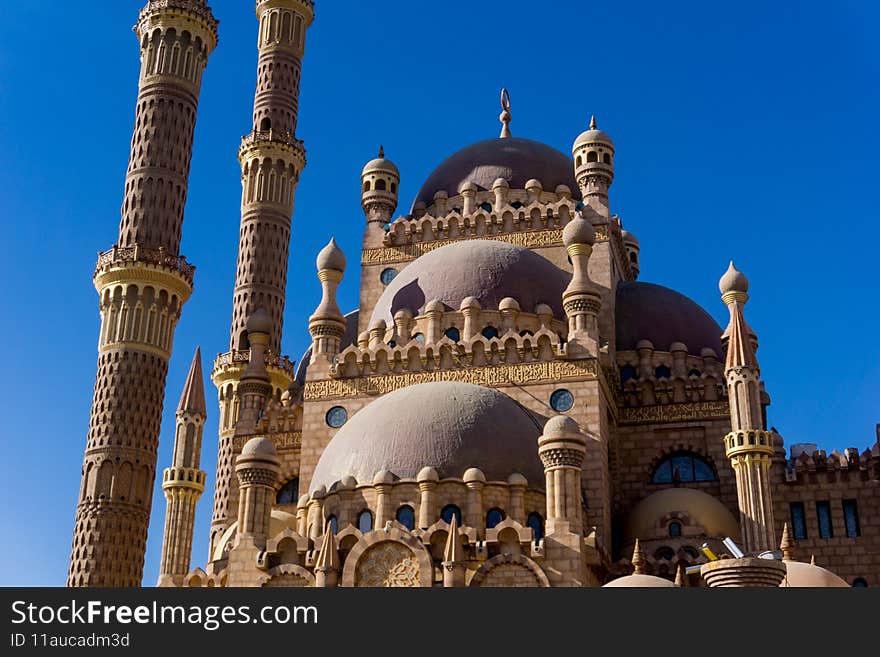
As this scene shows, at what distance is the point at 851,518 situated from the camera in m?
26.5

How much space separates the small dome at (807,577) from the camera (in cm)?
2000

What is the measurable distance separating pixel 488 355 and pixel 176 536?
843cm

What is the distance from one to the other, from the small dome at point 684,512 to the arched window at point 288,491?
7.89 meters

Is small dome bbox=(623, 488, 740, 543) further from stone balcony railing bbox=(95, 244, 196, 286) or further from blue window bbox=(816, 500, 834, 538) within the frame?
stone balcony railing bbox=(95, 244, 196, 286)

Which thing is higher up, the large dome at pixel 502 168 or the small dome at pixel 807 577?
the large dome at pixel 502 168

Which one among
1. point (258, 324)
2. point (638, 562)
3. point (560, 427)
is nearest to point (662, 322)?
point (258, 324)

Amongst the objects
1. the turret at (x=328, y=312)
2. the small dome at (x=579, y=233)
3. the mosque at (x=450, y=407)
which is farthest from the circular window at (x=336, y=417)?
the small dome at (x=579, y=233)

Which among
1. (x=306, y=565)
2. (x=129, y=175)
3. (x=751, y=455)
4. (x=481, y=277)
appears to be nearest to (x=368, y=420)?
(x=306, y=565)

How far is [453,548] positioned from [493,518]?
1971mm

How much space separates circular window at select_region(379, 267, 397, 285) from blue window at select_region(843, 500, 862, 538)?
40.4ft

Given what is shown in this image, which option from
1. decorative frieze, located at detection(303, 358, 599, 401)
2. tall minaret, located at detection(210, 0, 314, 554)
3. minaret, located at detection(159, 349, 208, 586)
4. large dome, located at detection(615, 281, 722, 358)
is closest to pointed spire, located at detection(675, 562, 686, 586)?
decorative frieze, located at detection(303, 358, 599, 401)

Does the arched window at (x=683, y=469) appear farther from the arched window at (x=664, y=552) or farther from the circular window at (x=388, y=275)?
the circular window at (x=388, y=275)

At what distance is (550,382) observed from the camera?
25.5m

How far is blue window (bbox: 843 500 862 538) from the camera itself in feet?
86.2
